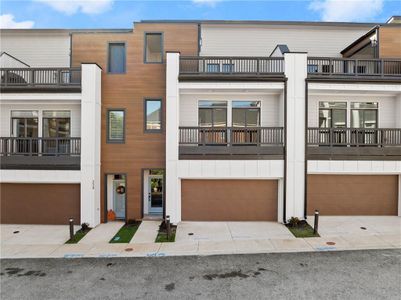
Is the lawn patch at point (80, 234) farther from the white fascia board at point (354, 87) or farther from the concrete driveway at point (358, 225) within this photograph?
the white fascia board at point (354, 87)

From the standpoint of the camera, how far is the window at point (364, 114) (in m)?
13.2

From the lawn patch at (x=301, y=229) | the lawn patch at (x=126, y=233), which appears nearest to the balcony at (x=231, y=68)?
the lawn patch at (x=301, y=229)

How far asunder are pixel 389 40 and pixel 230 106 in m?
9.34

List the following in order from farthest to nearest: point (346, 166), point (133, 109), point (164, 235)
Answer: point (133, 109)
point (346, 166)
point (164, 235)

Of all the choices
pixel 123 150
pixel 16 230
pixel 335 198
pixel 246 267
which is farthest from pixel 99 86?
pixel 335 198

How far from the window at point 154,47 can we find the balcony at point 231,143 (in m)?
4.03

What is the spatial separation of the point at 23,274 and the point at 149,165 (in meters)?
6.45

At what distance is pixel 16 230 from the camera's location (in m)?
11.5

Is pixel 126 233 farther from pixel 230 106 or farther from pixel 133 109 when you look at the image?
pixel 230 106

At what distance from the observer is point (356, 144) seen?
1191 cm

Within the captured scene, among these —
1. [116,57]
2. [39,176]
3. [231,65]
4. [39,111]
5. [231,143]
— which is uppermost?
[116,57]

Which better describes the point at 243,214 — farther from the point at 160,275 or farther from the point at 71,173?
the point at 71,173

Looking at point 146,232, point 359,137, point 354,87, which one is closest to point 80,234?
point 146,232

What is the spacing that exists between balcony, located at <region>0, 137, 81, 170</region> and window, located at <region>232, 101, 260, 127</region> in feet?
26.8
